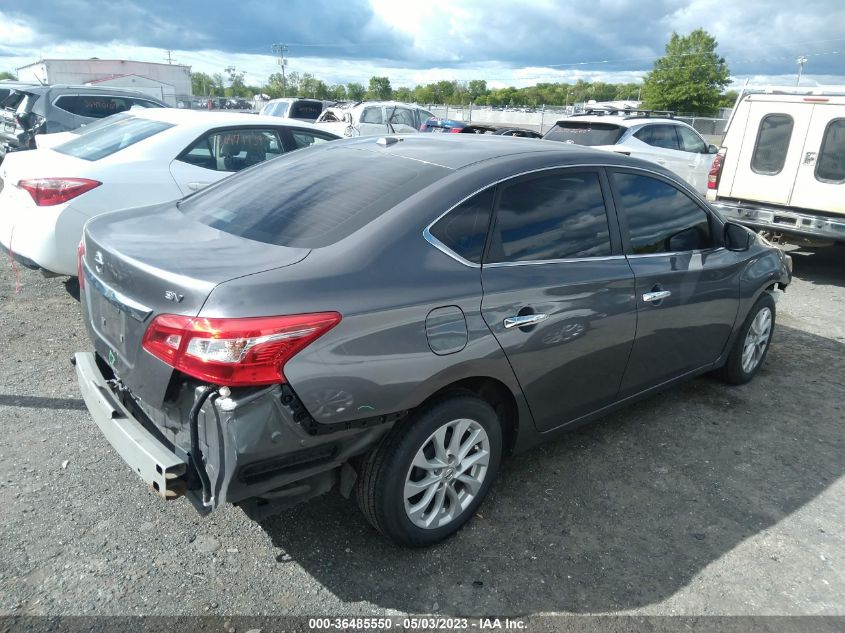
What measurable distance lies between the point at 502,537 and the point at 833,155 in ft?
23.0

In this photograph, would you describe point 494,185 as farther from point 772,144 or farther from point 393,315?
point 772,144

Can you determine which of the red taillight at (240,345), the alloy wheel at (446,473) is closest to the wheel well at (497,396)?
the alloy wheel at (446,473)

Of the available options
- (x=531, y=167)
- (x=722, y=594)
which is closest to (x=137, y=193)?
(x=531, y=167)

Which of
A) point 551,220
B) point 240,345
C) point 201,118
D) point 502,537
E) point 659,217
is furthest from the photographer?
point 201,118

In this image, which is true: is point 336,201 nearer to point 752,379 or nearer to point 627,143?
point 752,379

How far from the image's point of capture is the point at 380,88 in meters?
127

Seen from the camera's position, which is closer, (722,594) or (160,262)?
(160,262)

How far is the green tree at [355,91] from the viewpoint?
125544mm

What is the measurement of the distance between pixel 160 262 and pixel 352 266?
2.37 ft

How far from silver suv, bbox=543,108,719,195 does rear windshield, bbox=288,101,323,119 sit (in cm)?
967

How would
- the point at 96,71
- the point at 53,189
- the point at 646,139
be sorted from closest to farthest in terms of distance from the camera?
the point at 53,189, the point at 646,139, the point at 96,71

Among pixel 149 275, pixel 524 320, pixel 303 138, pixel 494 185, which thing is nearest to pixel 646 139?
pixel 303 138

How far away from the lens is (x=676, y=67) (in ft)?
247

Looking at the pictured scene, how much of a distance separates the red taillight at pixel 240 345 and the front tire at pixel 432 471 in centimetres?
61
